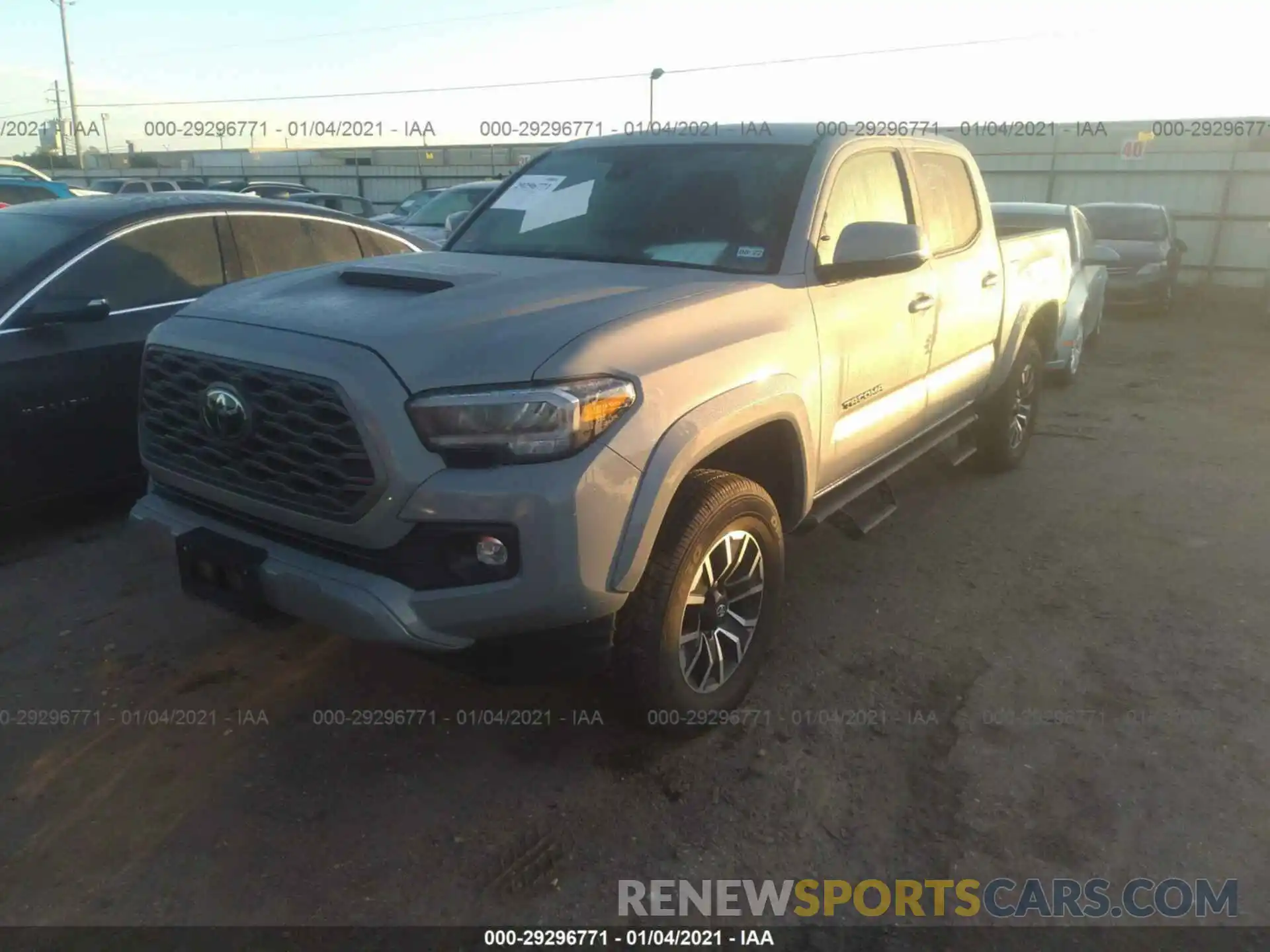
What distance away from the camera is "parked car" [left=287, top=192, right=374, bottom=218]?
50.5 ft

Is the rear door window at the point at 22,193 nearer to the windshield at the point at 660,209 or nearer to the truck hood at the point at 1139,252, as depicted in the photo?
the windshield at the point at 660,209

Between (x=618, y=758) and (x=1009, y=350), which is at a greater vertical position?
(x=1009, y=350)

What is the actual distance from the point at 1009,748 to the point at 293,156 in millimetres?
48443

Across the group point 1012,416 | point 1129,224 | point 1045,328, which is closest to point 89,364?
point 1012,416

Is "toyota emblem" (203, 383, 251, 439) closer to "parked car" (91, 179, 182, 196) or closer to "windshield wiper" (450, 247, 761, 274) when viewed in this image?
"windshield wiper" (450, 247, 761, 274)

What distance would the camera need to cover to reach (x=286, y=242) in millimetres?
5523

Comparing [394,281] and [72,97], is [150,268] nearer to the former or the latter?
[394,281]

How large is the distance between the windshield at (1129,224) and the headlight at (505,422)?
13758mm

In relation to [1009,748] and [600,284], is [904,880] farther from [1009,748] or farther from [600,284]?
[600,284]

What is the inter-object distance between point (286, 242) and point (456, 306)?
10.7 ft

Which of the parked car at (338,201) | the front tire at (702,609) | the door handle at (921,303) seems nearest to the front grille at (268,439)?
the front tire at (702,609)

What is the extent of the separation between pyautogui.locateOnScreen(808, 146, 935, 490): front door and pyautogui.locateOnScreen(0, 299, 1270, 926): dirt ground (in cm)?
81

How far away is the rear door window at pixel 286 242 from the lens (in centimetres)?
532

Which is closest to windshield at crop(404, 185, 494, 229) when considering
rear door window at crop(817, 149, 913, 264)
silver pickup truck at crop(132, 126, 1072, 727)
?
silver pickup truck at crop(132, 126, 1072, 727)
